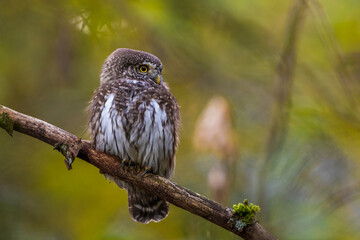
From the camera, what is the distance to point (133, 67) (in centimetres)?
445

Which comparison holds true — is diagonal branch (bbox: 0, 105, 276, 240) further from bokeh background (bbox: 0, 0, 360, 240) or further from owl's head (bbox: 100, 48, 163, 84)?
owl's head (bbox: 100, 48, 163, 84)

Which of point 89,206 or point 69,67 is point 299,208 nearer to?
point 89,206

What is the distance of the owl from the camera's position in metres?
3.93

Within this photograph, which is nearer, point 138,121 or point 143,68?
point 138,121

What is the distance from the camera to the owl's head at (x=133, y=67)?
4.39 m

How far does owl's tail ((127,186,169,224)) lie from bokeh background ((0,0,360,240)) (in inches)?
9.8

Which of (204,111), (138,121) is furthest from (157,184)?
(204,111)

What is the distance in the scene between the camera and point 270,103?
589 centimetres

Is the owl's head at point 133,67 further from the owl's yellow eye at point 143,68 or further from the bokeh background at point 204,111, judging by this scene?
the bokeh background at point 204,111

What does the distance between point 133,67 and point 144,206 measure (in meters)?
1.07

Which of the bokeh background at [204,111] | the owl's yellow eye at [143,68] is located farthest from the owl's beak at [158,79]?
the bokeh background at [204,111]

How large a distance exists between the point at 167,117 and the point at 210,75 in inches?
70.6

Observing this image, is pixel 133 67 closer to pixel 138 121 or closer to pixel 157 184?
pixel 138 121

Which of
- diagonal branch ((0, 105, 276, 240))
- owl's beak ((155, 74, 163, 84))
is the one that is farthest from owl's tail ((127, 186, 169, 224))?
owl's beak ((155, 74, 163, 84))
